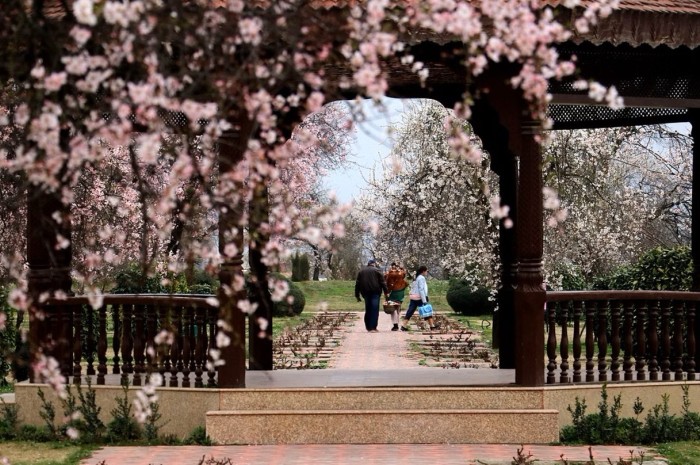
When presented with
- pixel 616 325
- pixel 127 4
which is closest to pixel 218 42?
pixel 127 4

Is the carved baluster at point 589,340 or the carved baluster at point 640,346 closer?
the carved baluster at point 589,340

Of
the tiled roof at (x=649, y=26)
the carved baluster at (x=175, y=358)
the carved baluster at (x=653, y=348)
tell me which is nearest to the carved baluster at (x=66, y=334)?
the carved baluster at (x=175, y=358)

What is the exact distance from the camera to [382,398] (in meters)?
9.94

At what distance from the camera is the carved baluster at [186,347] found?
10164 mm

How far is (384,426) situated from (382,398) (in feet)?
0.76

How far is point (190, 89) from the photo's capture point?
4.81m

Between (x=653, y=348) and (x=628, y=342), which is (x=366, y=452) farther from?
(x=653, y=348)

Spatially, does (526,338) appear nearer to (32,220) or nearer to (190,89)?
(32,220)

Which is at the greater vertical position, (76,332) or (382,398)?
(76,332)

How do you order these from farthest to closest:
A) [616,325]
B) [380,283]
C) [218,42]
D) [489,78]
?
[380,283] < [616,325] < [489,78] < [218,42]

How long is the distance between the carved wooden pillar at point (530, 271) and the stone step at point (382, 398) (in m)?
0.19

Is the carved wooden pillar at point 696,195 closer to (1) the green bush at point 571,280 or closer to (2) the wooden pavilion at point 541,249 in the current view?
(2) the wooden pavilion at point 541,249

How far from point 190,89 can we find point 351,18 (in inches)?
31.0

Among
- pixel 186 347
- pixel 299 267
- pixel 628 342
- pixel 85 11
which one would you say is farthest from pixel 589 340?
pixel 299 267
